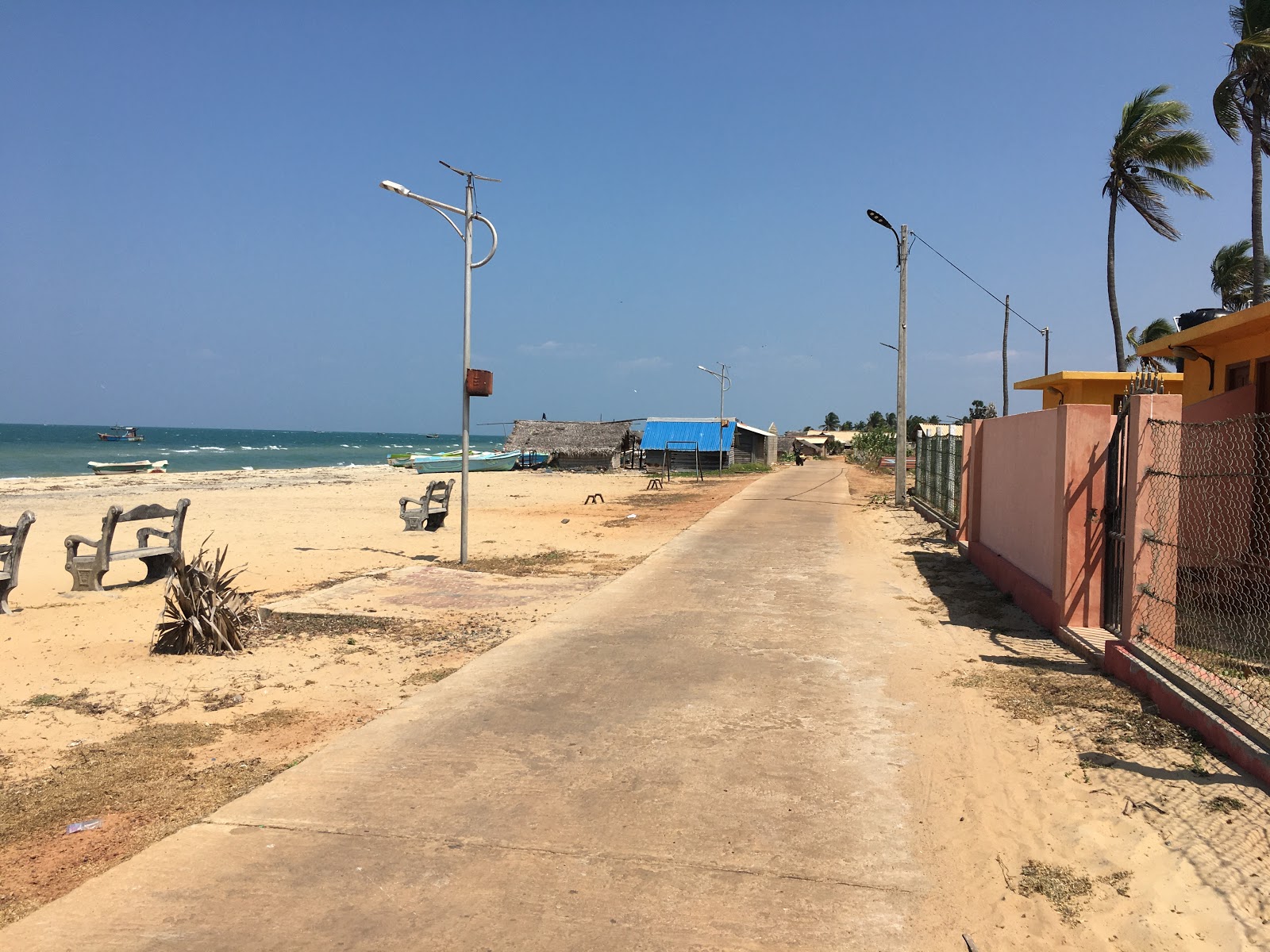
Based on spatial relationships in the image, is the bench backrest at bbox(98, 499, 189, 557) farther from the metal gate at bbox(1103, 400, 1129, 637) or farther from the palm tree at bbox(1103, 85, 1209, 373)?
the palm tree at bbox(1103, 85, 1209, 373)

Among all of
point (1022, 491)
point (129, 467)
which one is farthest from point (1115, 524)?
point (129, 467)

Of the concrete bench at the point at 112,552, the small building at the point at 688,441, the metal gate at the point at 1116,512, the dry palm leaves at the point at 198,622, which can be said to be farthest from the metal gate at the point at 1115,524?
the small building at the point at 688,441

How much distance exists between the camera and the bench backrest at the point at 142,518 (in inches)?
403

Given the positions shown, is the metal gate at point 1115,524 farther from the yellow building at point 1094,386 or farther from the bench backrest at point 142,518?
the bench backrest at point 142,518

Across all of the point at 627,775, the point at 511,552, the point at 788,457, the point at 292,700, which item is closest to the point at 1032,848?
the point at 627,775

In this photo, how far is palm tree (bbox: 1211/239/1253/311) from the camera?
97.3 feet

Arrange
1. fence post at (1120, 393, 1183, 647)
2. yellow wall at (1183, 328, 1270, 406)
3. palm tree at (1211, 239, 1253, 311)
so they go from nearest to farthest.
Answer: fence post at (1120, 393, 1183, 647), yellow wall at (1183, 328, 1270, 406), palm tree at (1211, 239, 1253, 311)

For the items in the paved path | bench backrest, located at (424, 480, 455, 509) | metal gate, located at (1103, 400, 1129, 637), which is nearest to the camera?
the paved path

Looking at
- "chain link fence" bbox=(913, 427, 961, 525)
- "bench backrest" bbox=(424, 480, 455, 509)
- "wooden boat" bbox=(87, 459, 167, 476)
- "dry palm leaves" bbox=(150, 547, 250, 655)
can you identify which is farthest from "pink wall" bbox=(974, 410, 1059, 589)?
"wooden boat" bbox=(87, 459, 167, 476)

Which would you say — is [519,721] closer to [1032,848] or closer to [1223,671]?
[1032,848]

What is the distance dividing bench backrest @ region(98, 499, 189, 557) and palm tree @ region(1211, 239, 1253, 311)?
3087 centimetres

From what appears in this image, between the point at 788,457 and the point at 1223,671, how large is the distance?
235 feet

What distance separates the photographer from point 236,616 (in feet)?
25.2

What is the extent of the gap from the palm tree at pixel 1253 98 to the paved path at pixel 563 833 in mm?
17664
